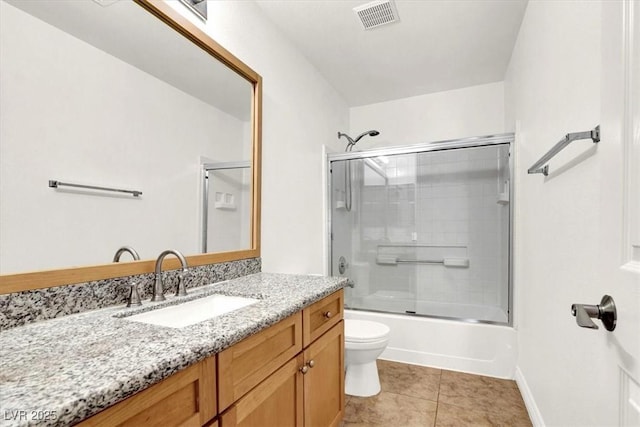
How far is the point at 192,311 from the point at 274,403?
0.46 m

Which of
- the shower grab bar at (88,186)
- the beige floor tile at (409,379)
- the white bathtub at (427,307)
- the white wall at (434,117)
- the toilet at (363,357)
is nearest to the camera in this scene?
the shower grab bar at (88,186)

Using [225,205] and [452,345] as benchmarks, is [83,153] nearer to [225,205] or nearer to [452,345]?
[225,205]

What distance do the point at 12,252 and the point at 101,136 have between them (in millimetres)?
451

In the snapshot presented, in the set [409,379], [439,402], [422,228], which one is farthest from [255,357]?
[422,228]

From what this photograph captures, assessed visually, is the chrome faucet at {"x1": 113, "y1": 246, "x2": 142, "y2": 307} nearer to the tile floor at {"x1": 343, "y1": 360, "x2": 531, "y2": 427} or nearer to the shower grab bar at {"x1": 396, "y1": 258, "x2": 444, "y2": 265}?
the tile floor at {"x1": 343, "y1": 360, "x2": 531, "y2": 427}

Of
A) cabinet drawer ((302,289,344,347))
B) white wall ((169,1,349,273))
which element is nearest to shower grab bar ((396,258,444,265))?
white wall ((169,1,349,273))

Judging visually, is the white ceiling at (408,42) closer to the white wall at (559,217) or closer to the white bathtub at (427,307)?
the white wall at (559,217)

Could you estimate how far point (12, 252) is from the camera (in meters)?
0.87

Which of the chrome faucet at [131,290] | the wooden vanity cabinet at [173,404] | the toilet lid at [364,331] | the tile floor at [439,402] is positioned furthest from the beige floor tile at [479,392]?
the chrome faucet at [131,290]

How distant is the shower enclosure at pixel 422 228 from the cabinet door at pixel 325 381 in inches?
49.5

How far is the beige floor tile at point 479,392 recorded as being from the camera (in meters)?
1.91

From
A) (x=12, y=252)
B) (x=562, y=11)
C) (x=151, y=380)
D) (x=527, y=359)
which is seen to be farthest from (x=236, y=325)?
(x=527, y=359)

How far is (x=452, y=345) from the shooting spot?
2414 mm

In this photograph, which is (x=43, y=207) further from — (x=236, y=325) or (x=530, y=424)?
(x=530, y=424)
